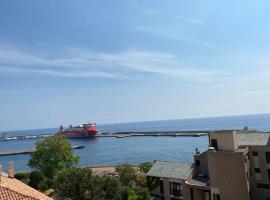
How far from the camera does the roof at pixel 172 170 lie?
3956cm

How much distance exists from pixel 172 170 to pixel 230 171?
11225mm

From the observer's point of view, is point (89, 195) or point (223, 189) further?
point (223, 189)

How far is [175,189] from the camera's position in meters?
40.1

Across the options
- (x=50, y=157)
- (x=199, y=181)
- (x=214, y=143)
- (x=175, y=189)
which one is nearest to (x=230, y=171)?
(x=214, y=143)

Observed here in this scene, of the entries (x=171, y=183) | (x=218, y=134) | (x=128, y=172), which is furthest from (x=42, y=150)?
(x=218, y=134)

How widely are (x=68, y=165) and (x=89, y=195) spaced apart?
27.8 meters

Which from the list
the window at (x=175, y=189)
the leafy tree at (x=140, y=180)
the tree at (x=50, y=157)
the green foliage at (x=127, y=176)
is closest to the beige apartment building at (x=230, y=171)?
the window at (x=175, y=189)

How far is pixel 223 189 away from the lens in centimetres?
3195

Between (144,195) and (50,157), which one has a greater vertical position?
(50,157)

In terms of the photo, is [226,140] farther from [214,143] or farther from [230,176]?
[230,176]

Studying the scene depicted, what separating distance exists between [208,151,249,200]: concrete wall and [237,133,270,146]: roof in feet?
12.8

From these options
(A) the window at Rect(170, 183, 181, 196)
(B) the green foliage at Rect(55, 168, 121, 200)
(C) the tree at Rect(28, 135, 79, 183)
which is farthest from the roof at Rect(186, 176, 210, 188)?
(C) the tree at Rect(28, 135, 79, 183)

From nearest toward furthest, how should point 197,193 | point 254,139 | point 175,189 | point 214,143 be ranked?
point 214,143
point 197,193
point 254,139
point 175,189

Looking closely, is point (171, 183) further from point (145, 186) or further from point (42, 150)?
point (42, 150)
